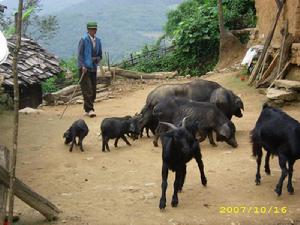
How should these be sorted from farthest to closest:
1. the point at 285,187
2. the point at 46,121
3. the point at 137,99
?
the point at 137,99
the point at 46,121
the point at 285,187

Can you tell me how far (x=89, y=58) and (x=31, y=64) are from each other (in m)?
4.59

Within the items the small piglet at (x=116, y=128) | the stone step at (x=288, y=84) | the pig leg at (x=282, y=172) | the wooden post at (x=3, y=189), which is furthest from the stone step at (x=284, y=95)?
the wooden post at (x=3, y=189)

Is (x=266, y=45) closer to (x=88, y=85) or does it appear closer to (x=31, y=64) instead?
(x=88, y=85)

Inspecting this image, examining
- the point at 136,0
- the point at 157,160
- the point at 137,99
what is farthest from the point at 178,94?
the point at 136,0

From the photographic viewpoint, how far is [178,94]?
35.1ft

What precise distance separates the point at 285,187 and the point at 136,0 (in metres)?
135

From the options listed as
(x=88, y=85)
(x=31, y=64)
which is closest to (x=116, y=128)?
(x=88, y=85)

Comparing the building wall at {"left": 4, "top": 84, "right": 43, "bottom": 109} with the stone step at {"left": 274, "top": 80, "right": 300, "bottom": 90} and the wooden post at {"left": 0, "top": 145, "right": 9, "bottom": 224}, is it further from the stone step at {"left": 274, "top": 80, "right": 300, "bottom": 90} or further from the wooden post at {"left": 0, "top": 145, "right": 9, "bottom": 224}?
the wooden post at {"left": 0, "top": 145, "right": 9, "bottom": 224}

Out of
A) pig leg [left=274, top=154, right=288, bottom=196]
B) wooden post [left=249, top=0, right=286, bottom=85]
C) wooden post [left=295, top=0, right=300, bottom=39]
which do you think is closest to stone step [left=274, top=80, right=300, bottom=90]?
wooden post [left=295, top=0, right=300, bottom=39]

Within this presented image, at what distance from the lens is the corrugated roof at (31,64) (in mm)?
14771

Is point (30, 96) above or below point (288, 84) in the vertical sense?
below

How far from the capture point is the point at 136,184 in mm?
7285

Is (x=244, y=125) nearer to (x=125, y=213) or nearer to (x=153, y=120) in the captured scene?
(x=153, y=120)
